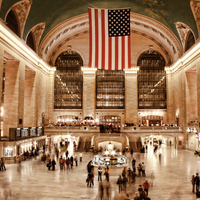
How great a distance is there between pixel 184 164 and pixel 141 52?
2429 cm

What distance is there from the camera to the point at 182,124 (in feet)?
104

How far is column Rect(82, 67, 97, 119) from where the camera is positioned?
38.1 meters

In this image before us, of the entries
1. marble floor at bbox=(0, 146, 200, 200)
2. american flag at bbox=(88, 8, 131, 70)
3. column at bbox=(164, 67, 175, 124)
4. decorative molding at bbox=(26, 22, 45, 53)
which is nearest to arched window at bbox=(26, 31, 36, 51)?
decorative molding at bbox=(26, 22, 45, 53)

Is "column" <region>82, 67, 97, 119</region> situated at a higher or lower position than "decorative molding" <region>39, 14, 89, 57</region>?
lower

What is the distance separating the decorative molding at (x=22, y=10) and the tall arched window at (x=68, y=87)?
14351 mm

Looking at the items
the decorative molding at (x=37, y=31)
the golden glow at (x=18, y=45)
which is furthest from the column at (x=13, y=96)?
the decorative molding at (x=37, y=31)

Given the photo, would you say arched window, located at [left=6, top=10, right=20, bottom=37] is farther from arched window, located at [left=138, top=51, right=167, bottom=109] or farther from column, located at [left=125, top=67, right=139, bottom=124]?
arched window, located at [left=138, top=51, right=167, bottom=109]

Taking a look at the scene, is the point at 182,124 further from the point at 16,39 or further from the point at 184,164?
the point at 16,39

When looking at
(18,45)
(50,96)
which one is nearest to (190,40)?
(18,45)

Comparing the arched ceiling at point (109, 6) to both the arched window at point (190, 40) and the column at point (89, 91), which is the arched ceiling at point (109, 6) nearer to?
the arched window at point (190, 40)

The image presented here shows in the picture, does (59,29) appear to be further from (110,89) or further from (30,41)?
(110,89)

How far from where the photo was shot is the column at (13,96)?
82.3 feet

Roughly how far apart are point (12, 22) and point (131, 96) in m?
22.1

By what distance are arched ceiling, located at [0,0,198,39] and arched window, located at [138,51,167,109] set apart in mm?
8775
